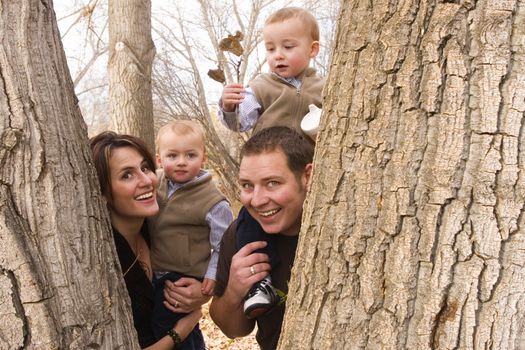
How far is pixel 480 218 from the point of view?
126 centimetres

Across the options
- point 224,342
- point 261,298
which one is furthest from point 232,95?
point 224,342

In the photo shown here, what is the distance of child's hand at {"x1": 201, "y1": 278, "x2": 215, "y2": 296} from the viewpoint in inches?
119

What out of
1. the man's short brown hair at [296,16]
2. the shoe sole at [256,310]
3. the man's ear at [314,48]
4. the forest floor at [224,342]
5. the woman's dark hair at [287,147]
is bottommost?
the forest floor at [224,342]

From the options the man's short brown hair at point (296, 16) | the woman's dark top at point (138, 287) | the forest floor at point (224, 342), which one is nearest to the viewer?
the woman's dark top at point (138, 287)

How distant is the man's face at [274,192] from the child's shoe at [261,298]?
0.81ft

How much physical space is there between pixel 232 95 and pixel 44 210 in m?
1.70

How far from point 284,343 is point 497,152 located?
79 cm

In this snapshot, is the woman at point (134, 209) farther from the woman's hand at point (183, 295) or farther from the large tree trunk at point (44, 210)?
the large tree trunk at point (44, 210)

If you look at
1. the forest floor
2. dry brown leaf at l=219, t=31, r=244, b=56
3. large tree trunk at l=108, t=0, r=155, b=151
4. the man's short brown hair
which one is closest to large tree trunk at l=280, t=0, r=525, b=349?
dry brown leaf at l=219, t=31, r=244, b=56

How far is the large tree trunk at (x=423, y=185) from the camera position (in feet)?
4.12

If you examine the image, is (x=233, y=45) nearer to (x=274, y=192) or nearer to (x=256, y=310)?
(x=274, y=192)

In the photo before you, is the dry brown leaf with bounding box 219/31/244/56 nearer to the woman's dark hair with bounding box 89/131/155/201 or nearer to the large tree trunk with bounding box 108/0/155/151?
the woman's dark hair with bounding box 89/131/155/201

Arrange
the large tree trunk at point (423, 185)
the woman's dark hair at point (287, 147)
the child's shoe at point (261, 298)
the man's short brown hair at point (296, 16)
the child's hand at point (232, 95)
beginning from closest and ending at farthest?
the large tree trunk at point (423, 185)
the child's shoe at point (261, 298)
the woman's dark hair at point (287, 147)
the child's hand at point (232, 95)
the man's short brown hair at point (296, 16)

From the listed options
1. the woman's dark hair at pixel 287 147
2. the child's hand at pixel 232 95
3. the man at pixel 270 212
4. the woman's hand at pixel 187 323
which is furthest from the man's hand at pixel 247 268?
the child's hand at pixel 232 95
